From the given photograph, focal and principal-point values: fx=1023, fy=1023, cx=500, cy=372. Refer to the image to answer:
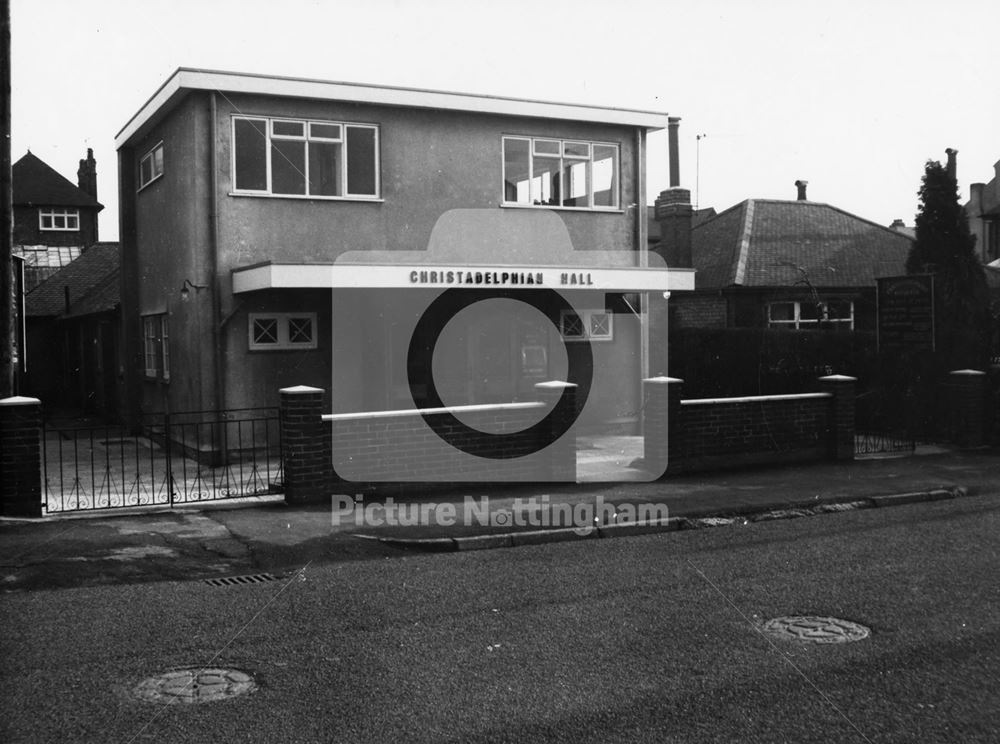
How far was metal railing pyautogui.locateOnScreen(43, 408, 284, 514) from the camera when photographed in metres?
11.9

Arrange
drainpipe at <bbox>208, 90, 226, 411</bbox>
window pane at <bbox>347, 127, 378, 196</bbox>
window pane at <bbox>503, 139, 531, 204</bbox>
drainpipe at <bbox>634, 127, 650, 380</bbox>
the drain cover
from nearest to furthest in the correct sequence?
the drain cover
drainpipe at <bbox>208, 90, 226, 411</bbox>
window pane at <bbox>347, 127, 378, 196</bbox>
window pane at <bbox>503, 139, 531, 204</bbox>
drainpipe at <bbox>634, 127, 650, 380</bbox>

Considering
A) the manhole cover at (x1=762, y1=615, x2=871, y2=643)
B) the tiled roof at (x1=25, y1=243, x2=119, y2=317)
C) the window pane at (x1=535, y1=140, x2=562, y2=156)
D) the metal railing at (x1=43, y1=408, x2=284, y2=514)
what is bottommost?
the manhole cover at (x1=762, y1=615, x2=871, y2=643)

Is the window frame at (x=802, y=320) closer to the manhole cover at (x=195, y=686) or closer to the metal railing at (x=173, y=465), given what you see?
the metal railing at (x=173, y=465)

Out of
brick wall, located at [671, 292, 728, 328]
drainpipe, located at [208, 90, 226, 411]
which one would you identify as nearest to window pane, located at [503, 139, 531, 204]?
drainpipe, located at [208, 90, 226, 411]

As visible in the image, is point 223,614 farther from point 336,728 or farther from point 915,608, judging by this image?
point 915,608

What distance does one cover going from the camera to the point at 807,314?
105ft

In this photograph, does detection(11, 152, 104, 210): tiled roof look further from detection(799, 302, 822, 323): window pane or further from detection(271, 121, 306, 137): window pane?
detection(271, 121, 306, 137): window pane

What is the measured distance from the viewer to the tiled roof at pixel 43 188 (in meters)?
53.7

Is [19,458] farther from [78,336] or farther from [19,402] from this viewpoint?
[78,336]

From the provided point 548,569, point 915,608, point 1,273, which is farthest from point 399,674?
point 1,273

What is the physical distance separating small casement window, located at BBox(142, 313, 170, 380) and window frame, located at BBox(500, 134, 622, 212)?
6764mm

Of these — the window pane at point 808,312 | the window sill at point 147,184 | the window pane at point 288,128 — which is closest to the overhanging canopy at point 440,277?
the window pane at point 288,128

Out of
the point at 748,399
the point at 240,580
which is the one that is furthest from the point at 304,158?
the point at 240,580

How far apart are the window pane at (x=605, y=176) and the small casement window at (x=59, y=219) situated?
4292 centimetres
